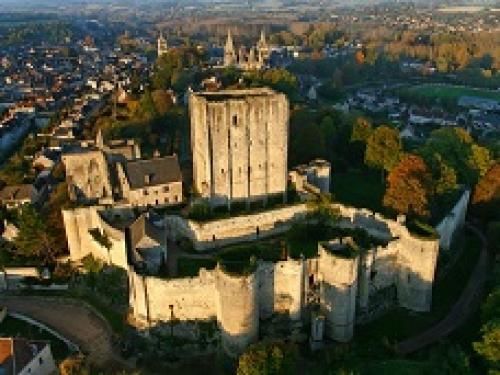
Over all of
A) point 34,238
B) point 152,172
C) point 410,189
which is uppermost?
point 152,172

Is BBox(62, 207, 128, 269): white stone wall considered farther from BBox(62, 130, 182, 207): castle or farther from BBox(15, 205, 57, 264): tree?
BBox(62, 130, 182, 207): castle

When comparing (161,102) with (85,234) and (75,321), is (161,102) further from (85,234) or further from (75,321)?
(75,321)

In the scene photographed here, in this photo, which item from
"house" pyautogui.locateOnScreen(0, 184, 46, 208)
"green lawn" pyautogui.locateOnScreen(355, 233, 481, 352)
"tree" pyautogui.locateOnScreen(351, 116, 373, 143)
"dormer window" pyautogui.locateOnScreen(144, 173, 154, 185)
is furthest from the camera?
"tree" pyautogui.locateOnScreen(351, 116, 373, 143)

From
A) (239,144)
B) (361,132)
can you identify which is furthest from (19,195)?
(361,132)

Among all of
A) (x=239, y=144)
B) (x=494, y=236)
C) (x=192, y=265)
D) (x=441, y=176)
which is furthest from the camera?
(x=441, y=176)

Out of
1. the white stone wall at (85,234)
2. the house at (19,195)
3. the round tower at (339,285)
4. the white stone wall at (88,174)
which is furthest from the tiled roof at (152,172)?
the round tower at (339,285)


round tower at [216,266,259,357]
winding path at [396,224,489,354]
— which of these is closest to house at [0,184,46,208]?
round tower at [216,266,259,357]

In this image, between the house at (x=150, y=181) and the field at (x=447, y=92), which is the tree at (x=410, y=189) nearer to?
the house at (x=150, y=181)
